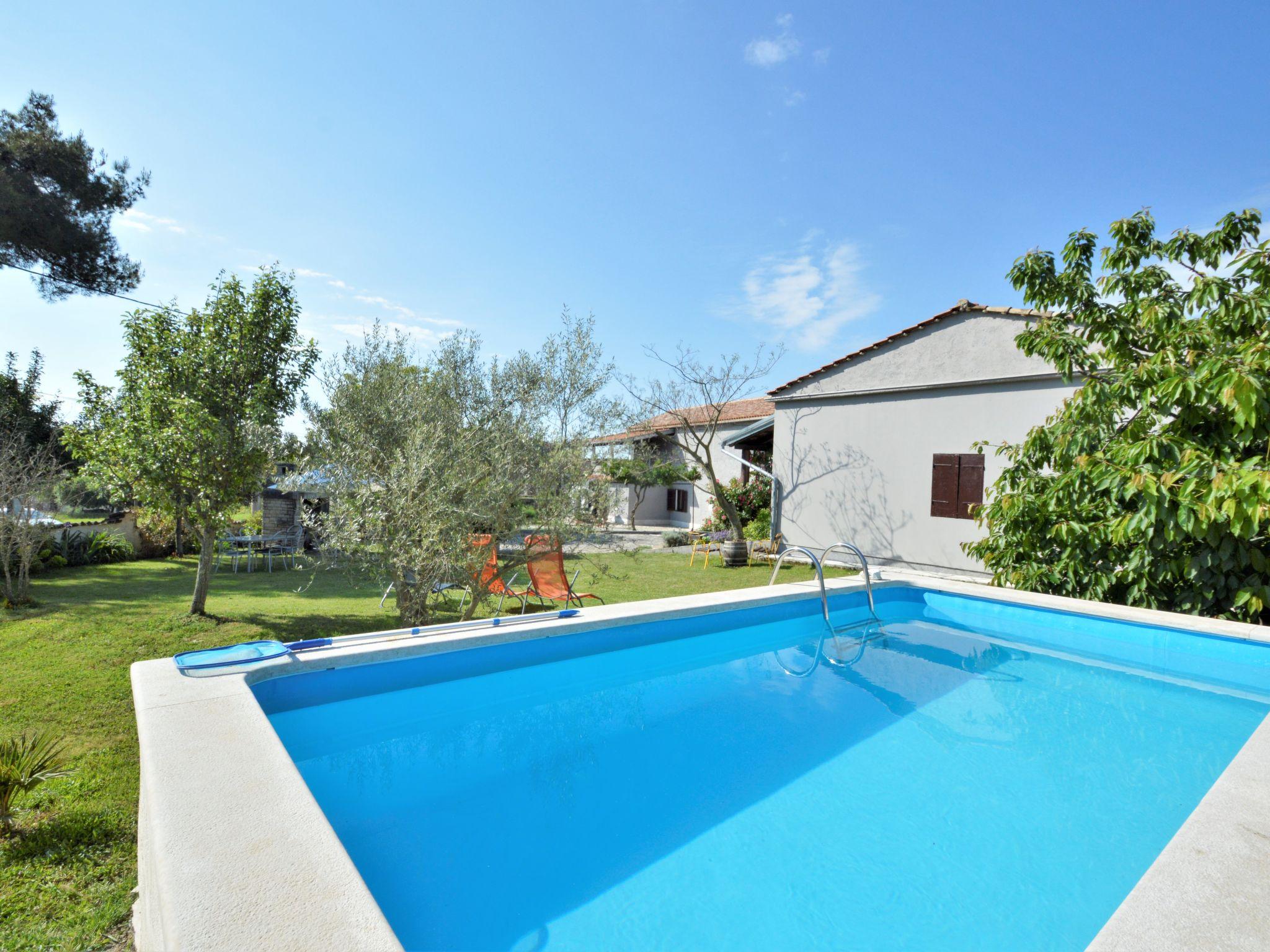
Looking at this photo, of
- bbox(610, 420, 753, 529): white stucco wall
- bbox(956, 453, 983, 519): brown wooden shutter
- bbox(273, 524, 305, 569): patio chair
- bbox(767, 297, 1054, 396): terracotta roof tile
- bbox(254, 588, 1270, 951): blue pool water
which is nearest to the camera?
bbox(254, 588, 1270, 951): blue pool water

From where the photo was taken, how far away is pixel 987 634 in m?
8.24

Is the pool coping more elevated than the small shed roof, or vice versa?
the small shed roof

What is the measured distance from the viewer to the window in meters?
13.0

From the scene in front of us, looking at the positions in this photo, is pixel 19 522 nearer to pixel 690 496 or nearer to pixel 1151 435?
pixel 1151 435

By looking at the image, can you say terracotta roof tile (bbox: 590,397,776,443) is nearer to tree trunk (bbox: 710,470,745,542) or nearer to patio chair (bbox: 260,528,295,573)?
tree trunk (bbox: 710,470,745,542)

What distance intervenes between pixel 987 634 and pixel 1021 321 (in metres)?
7.22

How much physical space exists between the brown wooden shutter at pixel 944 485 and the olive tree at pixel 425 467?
8.30 m

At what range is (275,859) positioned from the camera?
2.19 meters

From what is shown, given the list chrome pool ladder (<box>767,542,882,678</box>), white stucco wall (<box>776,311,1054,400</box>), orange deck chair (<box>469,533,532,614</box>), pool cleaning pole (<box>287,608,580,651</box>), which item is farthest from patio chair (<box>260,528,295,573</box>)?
white stucco wall (<box>776,311,1054,400</box>)

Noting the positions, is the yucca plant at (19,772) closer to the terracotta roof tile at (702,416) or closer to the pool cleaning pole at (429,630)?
the pool cleaning pole at (429,630)

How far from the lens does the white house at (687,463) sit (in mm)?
22219

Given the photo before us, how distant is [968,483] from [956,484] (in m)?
0.25

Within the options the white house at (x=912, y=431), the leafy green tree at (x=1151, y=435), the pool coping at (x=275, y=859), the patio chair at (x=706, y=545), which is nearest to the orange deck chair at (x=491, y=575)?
the pool coping at (x=275, y=859)

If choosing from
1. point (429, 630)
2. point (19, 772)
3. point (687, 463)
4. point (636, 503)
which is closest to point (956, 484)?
point (429, 630)
